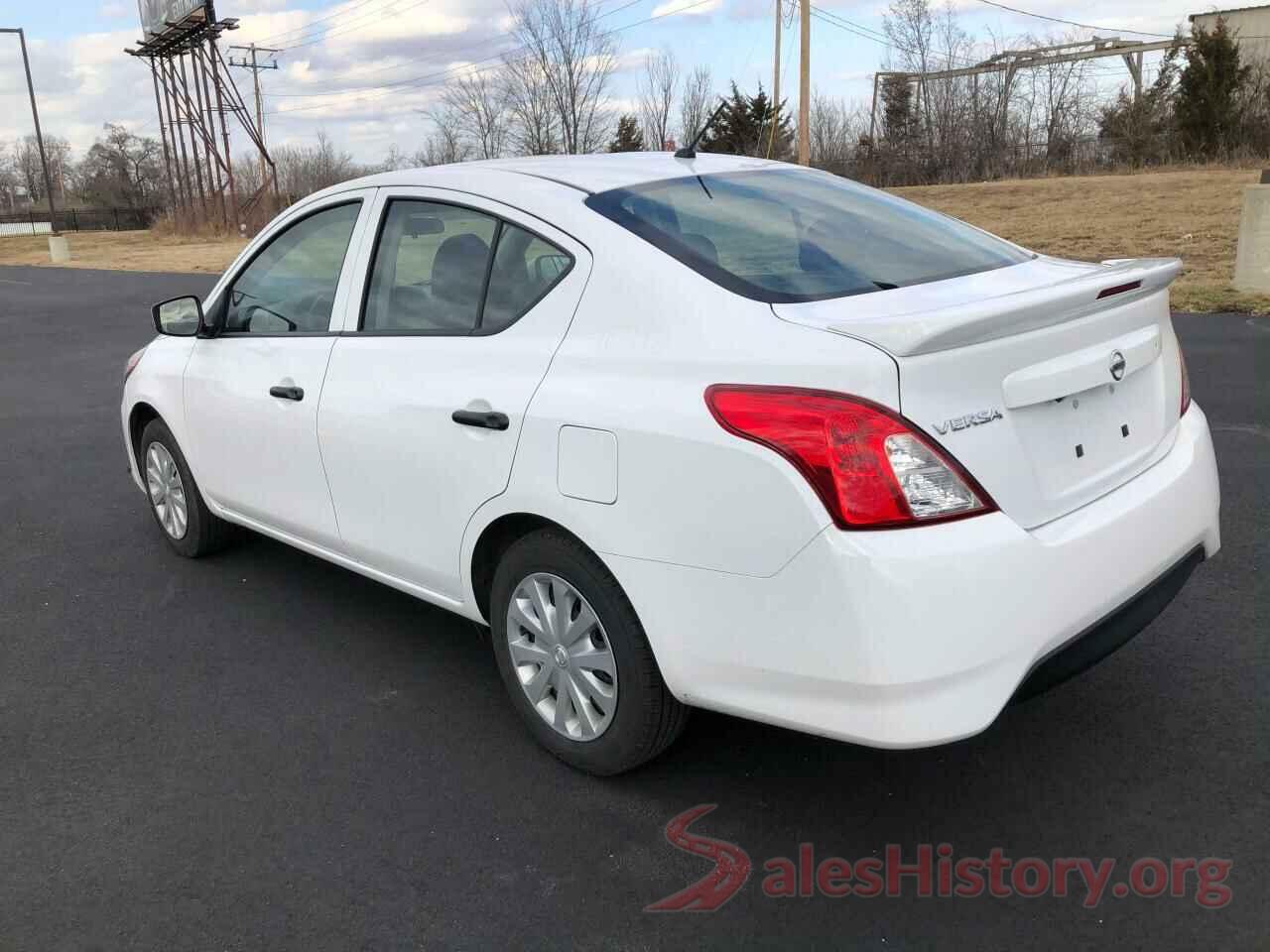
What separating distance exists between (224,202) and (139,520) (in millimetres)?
40852

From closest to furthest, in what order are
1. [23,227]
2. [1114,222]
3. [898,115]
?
[1114,222], [898,115], [23,227]

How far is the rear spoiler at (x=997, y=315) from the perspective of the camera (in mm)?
2383

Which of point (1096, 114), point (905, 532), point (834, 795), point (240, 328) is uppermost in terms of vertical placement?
point (1096, 114)

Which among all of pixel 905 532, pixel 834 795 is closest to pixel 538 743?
pixel 834 795

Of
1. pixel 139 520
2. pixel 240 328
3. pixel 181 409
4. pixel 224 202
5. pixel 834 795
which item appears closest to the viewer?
pixel 834 795

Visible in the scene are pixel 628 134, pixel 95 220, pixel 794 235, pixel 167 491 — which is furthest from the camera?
pixel 95 220

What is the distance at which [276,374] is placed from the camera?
13.3 feet

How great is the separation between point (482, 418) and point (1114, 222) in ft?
67.2

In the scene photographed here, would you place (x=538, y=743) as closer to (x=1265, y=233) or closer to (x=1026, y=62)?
(x=1265, y=233)

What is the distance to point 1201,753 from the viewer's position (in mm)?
3104

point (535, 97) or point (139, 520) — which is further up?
point (535, 97)

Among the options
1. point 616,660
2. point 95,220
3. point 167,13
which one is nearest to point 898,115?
point 167,13

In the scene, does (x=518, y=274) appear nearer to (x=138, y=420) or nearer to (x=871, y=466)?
(x=871, y=466)

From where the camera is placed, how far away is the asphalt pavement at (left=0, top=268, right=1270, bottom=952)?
101 inches
